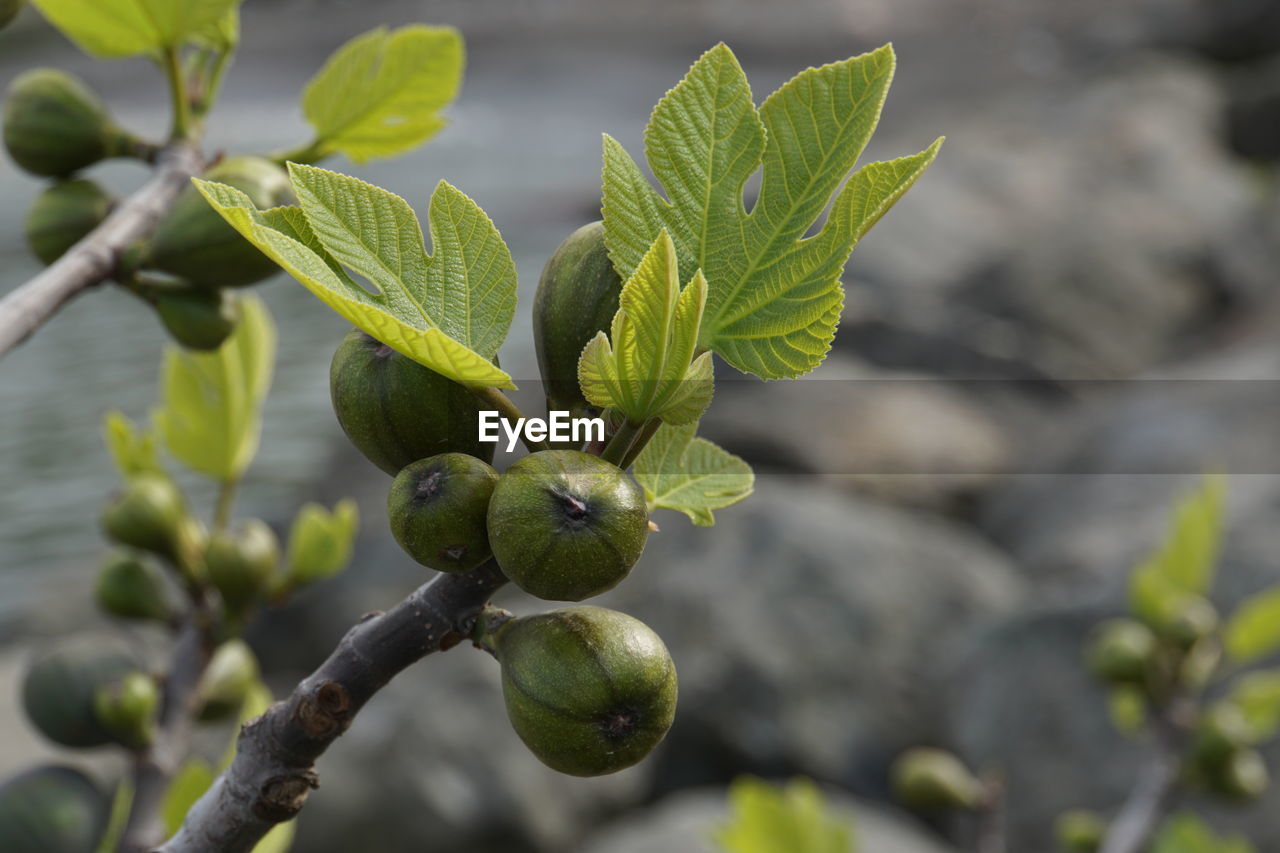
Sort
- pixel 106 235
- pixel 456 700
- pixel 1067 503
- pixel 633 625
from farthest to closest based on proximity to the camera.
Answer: pixel 1067 503
pixel 456 700
pixel 106 235
pixel 633 625

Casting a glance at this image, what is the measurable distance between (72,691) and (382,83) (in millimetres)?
476

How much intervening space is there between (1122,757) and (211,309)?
2.89 m

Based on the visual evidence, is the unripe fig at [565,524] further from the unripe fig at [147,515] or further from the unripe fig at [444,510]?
the unripe fig at [147,515]

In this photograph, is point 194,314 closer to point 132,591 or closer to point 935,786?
point 132,591

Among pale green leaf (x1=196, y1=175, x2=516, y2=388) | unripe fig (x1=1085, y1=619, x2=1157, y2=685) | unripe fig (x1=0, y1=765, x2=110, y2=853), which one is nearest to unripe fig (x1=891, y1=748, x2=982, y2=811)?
unripe fig (x1=1085, y1=619, x2=1157, y2=685)

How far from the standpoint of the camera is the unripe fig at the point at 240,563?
0.88m

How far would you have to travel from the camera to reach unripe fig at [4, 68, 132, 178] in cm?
77

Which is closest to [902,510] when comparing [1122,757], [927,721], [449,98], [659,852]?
[927,721]

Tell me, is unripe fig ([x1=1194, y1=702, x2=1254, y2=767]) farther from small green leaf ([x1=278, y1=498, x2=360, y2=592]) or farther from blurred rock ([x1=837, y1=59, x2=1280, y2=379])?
blurred rock ([x1=837, y1=59, x2=1280, y2=379])

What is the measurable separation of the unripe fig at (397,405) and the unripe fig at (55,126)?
16.8 inches

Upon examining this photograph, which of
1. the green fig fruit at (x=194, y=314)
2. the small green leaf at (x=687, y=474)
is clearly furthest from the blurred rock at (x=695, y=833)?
the small green leaf at (x=687, y=474)

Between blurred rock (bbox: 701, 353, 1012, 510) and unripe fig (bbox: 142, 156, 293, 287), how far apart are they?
4396 millimetres

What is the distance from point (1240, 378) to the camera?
4777mm

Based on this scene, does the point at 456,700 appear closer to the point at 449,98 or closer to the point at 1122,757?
the point at 1122,757
